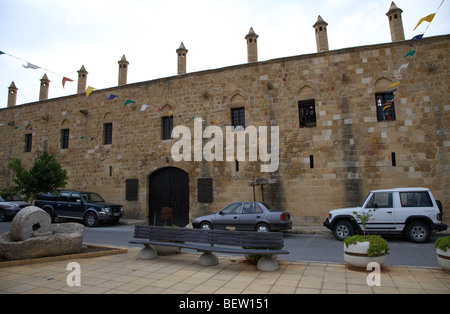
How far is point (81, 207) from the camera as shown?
13766 millimetres

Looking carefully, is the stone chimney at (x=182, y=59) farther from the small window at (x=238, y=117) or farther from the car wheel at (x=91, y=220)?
the car wheel at (x=91, y=220)

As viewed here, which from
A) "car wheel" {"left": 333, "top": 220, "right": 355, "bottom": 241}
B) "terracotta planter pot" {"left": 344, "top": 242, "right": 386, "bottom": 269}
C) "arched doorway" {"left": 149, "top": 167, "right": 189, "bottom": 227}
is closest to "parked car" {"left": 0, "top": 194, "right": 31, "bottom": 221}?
"arched doorway" {"left": 149, "top": 167, "right": 189, "bottom": 227}

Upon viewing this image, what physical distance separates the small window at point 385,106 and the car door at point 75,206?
14503mm

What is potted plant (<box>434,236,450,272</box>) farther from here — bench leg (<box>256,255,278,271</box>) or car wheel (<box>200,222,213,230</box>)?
car wheel (<box>200,222,213,230</box>)

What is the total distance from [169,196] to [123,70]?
27.8ft

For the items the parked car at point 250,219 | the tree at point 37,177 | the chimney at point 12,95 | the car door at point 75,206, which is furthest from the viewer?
the chimney at point 12,95

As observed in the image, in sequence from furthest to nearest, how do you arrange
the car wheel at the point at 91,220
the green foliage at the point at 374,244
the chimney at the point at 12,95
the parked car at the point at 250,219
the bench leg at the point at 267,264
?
the chimney at the point at 12,95 → the car wheel at the point at 91,220 → the parked car at the point at 250,219 → the bench leg at the point at 267,264 → the green foliage at the point at 374,244

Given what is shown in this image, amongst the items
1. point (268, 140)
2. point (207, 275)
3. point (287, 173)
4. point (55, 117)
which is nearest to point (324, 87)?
point (268, 140)

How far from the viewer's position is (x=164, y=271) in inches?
216

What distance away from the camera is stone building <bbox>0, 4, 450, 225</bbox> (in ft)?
38.5

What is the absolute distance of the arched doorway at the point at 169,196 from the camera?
14.5m

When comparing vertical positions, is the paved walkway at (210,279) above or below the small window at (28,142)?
below

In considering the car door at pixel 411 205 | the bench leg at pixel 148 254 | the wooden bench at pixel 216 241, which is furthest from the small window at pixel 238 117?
the bench leg at pixel 148 254

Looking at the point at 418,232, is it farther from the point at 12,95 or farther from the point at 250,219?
the point at 12,95
